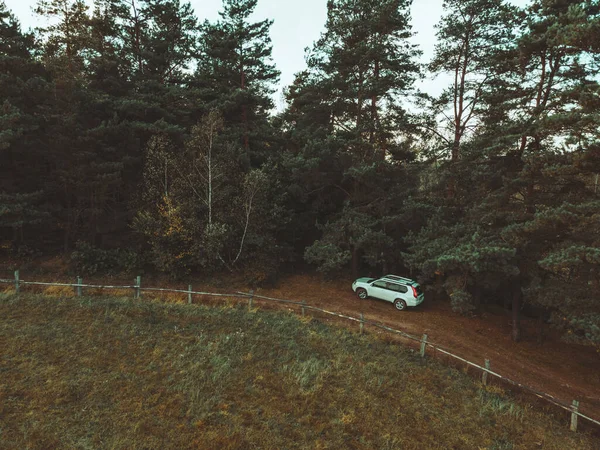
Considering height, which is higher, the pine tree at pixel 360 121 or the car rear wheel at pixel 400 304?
the pine tree at pixel 360 121

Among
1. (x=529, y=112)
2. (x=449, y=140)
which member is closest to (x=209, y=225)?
(x=449, y=140)

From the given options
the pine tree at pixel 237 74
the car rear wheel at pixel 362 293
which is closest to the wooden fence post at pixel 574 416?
the car rear wheel at pixel 362 293

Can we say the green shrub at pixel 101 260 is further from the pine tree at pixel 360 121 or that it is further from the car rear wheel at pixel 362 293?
the car rear wheel at pixel 362 293

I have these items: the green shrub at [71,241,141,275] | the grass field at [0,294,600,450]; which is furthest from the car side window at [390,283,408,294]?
the green shrub at [71,241,141,275]

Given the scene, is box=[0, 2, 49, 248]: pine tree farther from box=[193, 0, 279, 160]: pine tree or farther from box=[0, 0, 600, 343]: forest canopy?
box=[193, 0, 279, 160]: pine tree

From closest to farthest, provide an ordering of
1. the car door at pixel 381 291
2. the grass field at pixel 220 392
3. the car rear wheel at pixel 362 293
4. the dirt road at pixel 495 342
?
the grass field at pixel 220 392 → the dirt road at pixel 495 342 → the car door at pixel 381 291 → the car rear wheel at pixel 362 293

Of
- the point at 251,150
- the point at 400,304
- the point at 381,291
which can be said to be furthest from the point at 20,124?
the point at 400,304

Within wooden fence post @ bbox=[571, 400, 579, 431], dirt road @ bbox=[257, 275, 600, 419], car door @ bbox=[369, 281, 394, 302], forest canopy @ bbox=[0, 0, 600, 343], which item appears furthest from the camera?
car door @ bbox=[369, 281, 394, 302]
